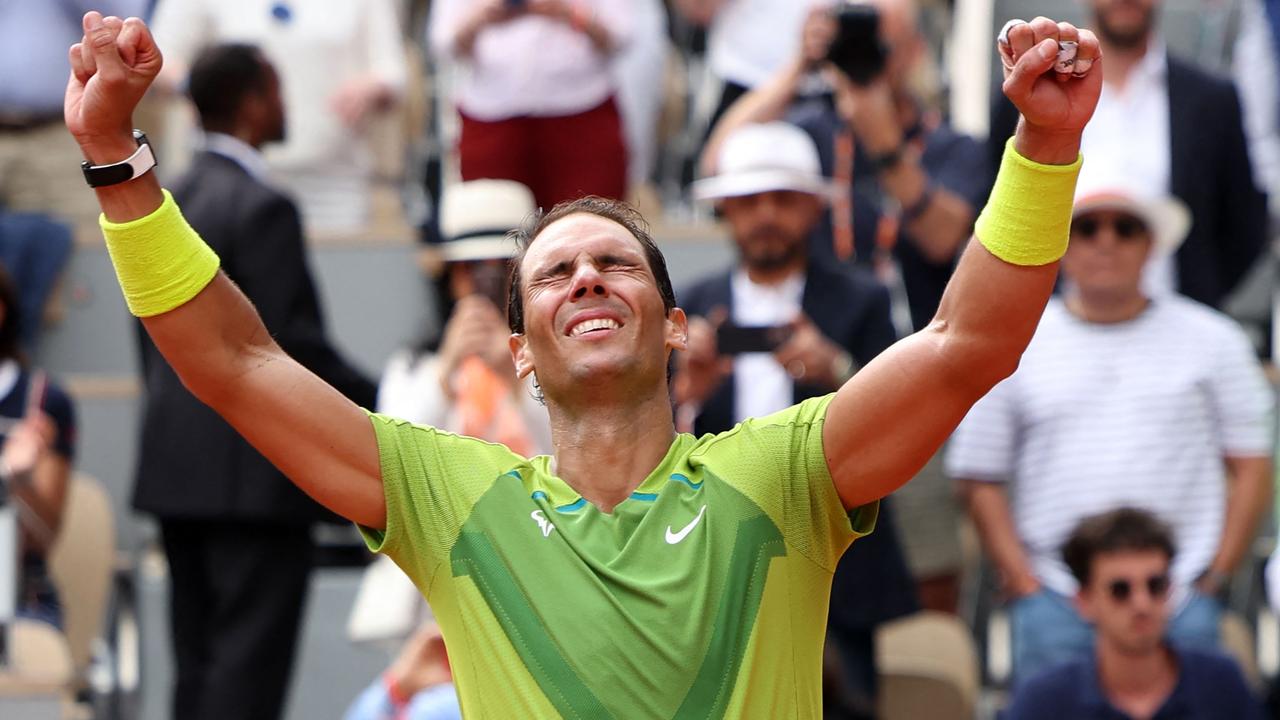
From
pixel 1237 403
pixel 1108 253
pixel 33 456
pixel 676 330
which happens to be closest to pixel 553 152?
pixel 33 456

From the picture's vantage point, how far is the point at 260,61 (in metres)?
5.89

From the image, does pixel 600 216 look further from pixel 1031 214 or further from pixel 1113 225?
pixel 1113 225

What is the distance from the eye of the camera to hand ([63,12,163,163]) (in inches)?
118

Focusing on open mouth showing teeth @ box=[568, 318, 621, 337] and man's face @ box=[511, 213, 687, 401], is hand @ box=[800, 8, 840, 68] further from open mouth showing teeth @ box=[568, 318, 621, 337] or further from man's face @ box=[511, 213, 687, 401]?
open mouth showing teeth @ box=[568, 318, 621, 337]


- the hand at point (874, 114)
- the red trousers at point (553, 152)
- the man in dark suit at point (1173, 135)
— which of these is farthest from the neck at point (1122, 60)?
the red trousers at point (553, 152)

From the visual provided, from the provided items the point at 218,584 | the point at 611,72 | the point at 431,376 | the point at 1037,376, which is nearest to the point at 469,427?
the point at 431,376

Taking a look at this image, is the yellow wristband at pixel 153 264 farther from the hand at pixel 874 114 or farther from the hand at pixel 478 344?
the hand at pixel 874 114

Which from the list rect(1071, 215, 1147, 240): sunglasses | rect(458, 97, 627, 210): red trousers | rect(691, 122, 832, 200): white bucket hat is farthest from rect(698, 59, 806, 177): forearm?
rect(1071, 215, 1147, 240): sunglasses

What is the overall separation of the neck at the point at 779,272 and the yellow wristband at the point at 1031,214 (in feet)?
10.2

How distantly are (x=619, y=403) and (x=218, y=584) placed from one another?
273 centimetres

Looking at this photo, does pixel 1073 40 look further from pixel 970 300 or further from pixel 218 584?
pixel 218 584

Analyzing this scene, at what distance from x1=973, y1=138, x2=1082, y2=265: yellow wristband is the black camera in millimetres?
3034

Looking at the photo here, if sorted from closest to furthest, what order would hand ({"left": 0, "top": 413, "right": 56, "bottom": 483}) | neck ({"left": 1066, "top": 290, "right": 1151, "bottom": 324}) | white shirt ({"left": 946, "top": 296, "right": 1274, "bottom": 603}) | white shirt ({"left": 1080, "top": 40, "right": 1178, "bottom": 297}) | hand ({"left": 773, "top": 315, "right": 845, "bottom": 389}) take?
1. hand ({"left": 773, "top": 315, "right": 845, "bottom": 389})
2. white shirt ({"left": 946, "top": 296, "right": 1274, "bottom": 603})
3. neck ({"left": 1066, "top": 290, "right": 1151, "bottom": 324})
4. hand ({"left": 0, "top": 413, "right": 56, "bottom": 483})
5. white shirt ({"left": 1080, "top": 40, "right": 1178, "bottom": 297})

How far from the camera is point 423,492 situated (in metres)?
3.15
